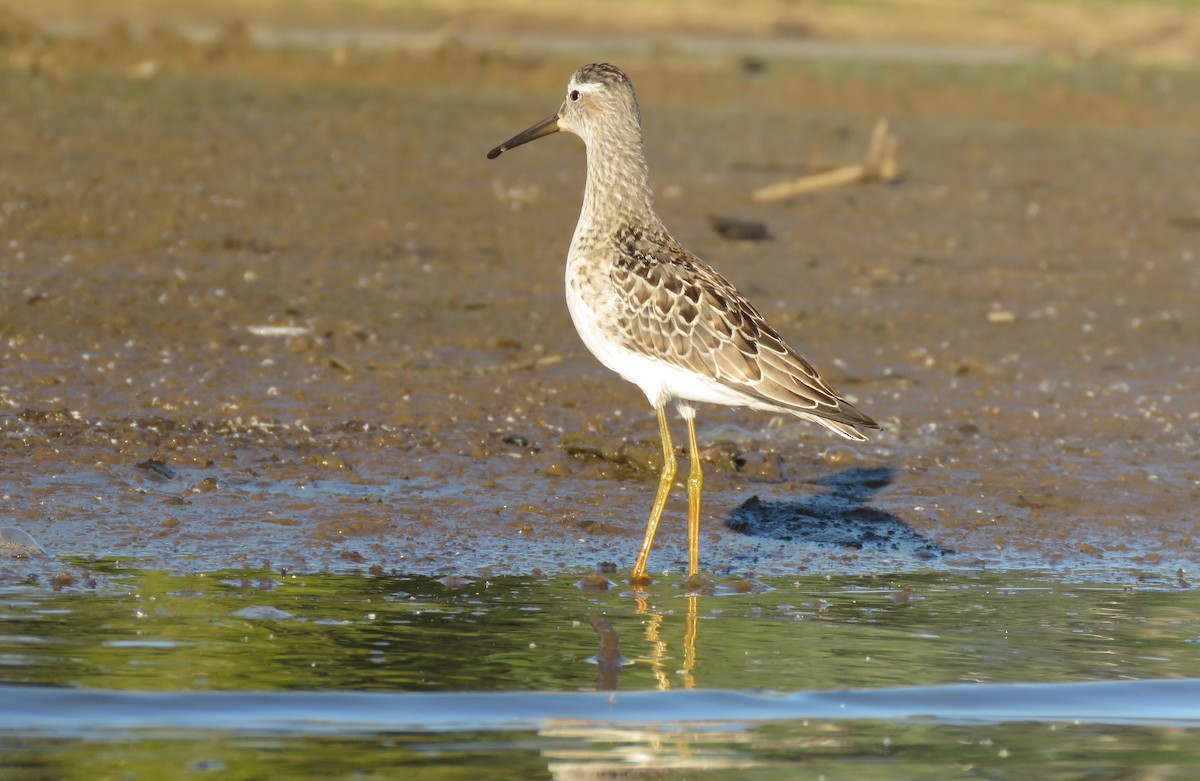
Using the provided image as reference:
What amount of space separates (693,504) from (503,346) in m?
3.77

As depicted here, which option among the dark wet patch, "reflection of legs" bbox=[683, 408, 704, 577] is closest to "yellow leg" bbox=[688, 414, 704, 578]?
"reflection of legs" bbox=[683, 408, 704, 577]

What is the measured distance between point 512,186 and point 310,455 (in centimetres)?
822

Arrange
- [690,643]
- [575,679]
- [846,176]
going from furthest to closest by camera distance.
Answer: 1. [846,176]
2. [690,643]
3. [575,679]

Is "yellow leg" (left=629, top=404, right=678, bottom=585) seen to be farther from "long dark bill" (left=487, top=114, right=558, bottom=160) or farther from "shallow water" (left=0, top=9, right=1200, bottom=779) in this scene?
"long dark bill" (left=487, top=114, right=558, bottom=160)

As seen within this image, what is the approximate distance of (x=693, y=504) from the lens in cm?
802

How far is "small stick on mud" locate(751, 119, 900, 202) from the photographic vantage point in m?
17.2

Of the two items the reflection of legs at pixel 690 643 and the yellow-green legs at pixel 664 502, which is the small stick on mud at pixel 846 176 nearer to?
the yellow-green legs at pixel 664 502

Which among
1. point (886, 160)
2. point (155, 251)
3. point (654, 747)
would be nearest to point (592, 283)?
point (654, 747)

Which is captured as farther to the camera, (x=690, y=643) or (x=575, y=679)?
(x=690, y=643)

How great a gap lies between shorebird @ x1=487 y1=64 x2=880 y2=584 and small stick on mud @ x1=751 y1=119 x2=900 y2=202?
9.05 meters

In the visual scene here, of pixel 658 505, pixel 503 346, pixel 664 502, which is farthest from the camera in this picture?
pixel 503 346

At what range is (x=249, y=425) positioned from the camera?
9484mm

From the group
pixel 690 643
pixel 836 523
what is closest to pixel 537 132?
pixel 836 523

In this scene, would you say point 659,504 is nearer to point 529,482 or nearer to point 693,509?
point 693,509
